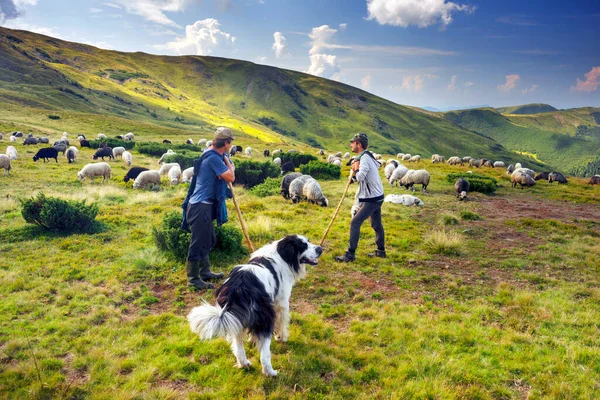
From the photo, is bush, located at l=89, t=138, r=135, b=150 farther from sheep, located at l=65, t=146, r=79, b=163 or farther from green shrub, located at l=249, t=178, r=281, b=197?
green shrub, located at l=249, t=178, r=281, b=197

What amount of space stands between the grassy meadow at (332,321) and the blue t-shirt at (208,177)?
2098mm

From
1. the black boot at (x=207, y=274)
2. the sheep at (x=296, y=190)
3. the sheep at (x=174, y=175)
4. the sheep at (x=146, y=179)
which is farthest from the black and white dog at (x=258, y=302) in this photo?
the sheep at (x=174, y=175)

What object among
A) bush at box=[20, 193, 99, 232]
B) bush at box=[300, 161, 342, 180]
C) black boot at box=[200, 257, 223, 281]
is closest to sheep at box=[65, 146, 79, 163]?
bush at box=[20, 193, 99, 232]

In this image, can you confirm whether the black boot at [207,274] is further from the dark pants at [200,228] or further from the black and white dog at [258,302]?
the black and white dog at [258,302]

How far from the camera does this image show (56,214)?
30.8 ft

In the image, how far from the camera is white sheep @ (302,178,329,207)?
50.4 ft

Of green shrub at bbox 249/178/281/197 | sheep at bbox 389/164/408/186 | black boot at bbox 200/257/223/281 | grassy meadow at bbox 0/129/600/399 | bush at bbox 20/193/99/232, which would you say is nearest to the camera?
grassy meadow at bbox 0/129/600/399

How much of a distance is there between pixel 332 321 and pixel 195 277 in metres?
3.19

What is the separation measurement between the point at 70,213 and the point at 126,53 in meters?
214

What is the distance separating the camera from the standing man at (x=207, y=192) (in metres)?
6.11

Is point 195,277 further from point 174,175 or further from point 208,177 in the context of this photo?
point 174,175

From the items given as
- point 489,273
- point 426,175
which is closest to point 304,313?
point 489,273

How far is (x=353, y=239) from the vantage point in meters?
8.44

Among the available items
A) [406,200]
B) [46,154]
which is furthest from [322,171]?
[46,154]
